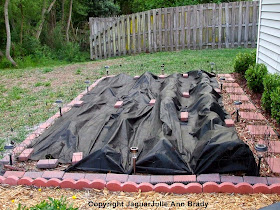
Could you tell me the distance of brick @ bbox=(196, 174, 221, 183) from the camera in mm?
3244

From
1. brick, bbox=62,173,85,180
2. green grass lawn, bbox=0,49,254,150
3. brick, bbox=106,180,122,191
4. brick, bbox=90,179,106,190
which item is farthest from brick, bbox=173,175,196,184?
green grass lawn, bbox=0,49,254,150

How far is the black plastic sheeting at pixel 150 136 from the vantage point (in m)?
3.40

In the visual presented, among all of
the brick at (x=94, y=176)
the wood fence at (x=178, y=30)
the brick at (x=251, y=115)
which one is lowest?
the brick at (x=94, y=176)

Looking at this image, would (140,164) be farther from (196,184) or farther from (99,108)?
(99,108)

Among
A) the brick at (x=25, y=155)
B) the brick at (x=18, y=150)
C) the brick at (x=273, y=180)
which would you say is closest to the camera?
the brick at (x=273, y=180)

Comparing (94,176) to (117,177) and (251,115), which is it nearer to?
(117,177)

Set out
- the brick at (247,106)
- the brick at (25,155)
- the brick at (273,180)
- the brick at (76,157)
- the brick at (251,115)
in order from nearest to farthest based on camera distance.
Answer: the brick at (273,180), the brick at (76,157), the brick at (25,155), the brick at (251,115), the brick at (247,106)

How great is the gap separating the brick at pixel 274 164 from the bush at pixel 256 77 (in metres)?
2.60

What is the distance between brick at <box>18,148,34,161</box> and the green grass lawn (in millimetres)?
687

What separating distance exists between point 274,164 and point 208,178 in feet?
2.63

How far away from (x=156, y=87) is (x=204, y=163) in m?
3.11

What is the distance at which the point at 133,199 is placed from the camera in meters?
3.08

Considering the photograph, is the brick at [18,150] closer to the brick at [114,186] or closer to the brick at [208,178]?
the brick at [114,186]

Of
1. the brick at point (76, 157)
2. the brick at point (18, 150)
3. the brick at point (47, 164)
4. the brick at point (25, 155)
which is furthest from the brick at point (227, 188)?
the brick at point (18, 150)
